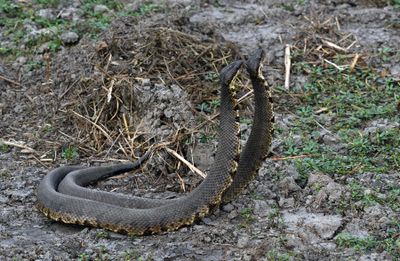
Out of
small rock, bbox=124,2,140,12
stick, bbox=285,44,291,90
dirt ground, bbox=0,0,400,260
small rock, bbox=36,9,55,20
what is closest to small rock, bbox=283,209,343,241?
dirt ground, bbox=0,0,400,260

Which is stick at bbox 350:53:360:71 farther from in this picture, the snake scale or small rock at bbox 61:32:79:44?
small rock at bbox 61:32:79:44

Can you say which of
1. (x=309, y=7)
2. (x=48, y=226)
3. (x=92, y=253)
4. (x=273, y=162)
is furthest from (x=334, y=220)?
(x=309, y=7)

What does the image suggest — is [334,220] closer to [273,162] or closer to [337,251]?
[337,251]

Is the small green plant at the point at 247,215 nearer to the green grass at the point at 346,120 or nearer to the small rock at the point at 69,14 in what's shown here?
the green grass at the point at 346,120

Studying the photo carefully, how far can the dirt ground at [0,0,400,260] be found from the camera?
23.5ft

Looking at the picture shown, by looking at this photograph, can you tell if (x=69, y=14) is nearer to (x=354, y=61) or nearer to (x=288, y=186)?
(x=354, y=61)

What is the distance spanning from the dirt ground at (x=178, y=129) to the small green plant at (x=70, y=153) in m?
0.01

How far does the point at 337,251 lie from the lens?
6941 millimetres

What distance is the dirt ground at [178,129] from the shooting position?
717 centimetres

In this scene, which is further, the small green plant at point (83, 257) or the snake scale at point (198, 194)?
the snake scale at point (198, 194)

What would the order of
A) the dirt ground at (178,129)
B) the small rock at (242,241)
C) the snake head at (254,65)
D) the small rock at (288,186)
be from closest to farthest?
the small rock at (242,241) → the dirt ground at (178,129) → the snake head at (254,65) → the small rock at (288,186)

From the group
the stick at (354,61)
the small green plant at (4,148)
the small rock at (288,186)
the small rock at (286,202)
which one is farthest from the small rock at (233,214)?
the stick at (354,61)

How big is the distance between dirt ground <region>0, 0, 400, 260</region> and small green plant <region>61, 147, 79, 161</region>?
0.5 inches

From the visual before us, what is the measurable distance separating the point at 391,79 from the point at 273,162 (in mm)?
2293
